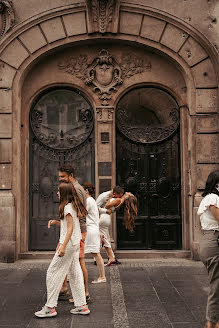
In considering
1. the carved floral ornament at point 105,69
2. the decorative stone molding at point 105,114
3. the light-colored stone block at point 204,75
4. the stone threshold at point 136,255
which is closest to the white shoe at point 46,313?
the stone threshold at point 136,255

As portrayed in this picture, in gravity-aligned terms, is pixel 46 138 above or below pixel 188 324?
above

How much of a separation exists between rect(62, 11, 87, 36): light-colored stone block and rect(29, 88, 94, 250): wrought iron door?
58.4 inches

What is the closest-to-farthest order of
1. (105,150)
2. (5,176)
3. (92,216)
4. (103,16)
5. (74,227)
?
(74,227) → (92,216) → (5,176) → (103,16) → (105,150)

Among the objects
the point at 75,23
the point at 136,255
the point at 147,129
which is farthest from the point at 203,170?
the point at 75,23

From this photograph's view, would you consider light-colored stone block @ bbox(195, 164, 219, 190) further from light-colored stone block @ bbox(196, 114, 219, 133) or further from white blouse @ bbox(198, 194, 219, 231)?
white blouse @ bbox(198, 194, 219, 231)

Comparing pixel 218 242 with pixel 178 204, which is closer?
pixel 218 242

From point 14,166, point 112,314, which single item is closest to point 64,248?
point 112,314

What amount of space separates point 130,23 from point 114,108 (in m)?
2.07

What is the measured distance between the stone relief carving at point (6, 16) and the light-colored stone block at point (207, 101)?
4788mm

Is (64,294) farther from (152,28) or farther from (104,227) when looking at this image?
(152,28)

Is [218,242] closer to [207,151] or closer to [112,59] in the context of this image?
[207,151]

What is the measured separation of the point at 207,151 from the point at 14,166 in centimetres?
458

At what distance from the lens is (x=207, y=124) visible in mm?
10469

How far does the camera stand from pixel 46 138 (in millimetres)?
11117
